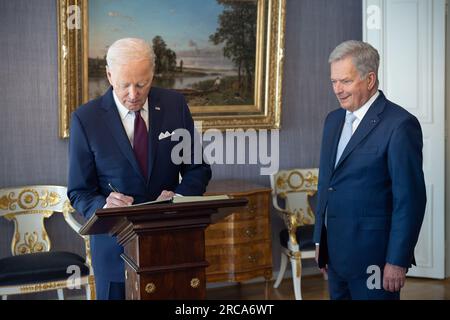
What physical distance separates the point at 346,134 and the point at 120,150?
112 centimetres

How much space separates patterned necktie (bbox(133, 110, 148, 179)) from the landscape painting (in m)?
2.71

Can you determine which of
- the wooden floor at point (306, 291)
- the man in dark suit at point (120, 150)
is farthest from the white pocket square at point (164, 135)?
the wooden floor at point (306, 291)

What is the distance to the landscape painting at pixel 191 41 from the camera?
5.35 meters

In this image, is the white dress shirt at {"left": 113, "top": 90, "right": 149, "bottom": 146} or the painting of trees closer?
the white dress shirt at {"left": 113, "top": 90, "right": 149, "bottom": 146}

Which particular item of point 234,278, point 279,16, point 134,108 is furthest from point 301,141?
point 134,108

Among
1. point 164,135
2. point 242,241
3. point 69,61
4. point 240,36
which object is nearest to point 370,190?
point 164,135

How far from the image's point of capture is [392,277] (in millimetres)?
2797

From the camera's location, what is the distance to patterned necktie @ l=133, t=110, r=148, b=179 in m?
2.77

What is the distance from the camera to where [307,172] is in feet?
20.3

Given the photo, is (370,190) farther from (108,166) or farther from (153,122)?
(108,166)

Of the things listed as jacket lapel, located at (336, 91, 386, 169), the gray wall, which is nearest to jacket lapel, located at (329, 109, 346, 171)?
jacket lapel, located at (336, 91, 386, 169)

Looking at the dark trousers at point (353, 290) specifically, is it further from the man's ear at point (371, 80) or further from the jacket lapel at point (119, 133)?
the jacket lapel at point (119, 133)

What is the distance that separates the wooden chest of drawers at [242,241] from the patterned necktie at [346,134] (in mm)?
2203

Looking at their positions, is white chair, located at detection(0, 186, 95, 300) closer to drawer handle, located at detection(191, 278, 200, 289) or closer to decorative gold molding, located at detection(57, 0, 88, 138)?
decorative gold molding, located at detection(57, 0, 88, 138)
